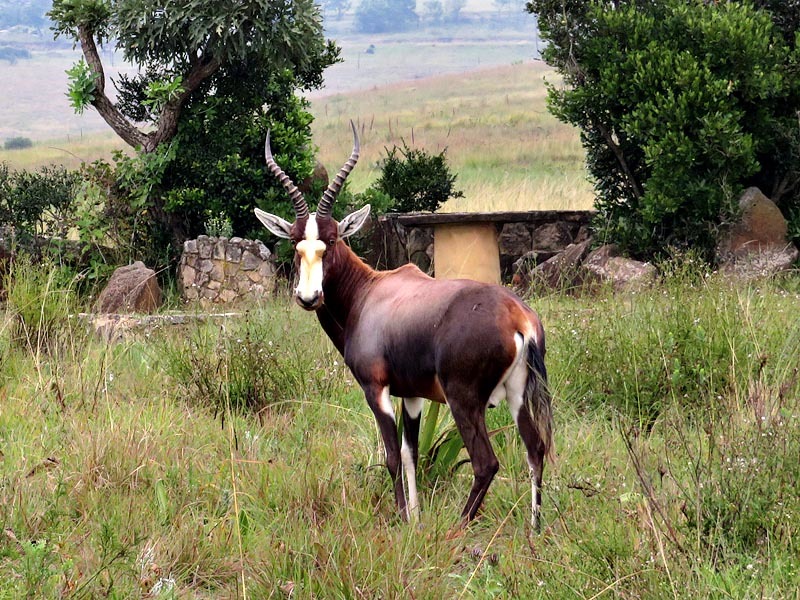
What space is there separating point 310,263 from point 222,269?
7.06 m

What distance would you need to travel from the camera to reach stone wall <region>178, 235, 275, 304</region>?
43.1 ft

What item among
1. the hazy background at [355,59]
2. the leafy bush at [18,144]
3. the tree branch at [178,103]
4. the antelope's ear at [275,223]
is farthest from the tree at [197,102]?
the hazy background at [355,59]

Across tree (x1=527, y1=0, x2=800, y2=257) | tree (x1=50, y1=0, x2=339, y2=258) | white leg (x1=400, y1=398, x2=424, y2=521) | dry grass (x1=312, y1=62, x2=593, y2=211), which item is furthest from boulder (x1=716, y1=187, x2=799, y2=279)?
white leg (x1=400, y1=398, x2=424, y2=521)

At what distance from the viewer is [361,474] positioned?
6246 millimetres

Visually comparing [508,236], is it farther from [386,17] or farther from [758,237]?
[386,17]

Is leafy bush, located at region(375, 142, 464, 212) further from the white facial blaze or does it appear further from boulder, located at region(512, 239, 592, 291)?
the white facial blaze

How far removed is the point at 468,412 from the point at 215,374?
2924mm

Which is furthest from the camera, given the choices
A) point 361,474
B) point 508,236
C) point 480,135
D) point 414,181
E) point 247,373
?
Result: point 480,135

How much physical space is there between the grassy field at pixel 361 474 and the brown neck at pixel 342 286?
23.2 inches

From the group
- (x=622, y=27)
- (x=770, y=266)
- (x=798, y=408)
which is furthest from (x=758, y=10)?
(x=798, y=408)

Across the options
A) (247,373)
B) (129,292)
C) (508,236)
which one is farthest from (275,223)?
(508,236)

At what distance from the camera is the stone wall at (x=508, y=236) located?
14664mm

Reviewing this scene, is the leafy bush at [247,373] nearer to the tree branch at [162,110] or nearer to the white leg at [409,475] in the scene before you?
the white leg at [409,475]

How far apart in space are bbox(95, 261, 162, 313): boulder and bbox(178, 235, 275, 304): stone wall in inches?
24.7
